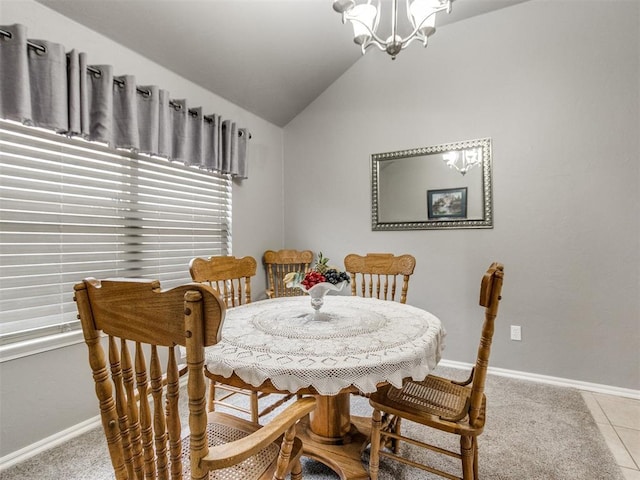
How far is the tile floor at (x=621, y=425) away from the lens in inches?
64.9

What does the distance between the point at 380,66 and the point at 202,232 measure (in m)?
2.28

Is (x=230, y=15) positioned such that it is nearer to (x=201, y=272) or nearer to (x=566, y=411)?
(x=201, y=272)

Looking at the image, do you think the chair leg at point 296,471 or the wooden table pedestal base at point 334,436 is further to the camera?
the wooden table pedestal base at point 334,436

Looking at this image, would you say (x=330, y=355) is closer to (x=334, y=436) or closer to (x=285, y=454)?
(x=285, y=454)

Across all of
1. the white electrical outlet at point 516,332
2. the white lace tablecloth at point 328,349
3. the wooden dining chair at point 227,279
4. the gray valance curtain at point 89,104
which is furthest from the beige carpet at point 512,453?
the gray valance curtain at point 89,104

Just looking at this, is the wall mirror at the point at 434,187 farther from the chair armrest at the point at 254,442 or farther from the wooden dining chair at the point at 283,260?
the chair armrest at the point at 254,442

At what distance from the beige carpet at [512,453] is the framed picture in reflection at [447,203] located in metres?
1.48

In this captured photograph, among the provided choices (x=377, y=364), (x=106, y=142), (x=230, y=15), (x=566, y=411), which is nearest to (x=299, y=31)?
(x=230, y=15)

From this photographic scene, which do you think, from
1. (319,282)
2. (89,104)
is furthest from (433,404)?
(89,104)

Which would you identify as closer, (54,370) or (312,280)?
(312,280)

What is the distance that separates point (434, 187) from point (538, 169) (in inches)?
30.5

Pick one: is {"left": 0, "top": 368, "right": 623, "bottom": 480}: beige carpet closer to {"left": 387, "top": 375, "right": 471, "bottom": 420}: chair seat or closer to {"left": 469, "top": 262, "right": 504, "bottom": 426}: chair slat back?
{"left": 387, "top": 375, "right": 471, "bottom": 420}: chair seat

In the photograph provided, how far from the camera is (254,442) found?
78 cm

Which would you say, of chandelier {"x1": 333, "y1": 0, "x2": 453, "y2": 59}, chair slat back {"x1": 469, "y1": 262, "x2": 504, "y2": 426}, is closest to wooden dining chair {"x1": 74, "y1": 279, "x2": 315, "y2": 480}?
chair slat back {"x1": 469, "y1": 262, "x2": 504, "y2": 426}
